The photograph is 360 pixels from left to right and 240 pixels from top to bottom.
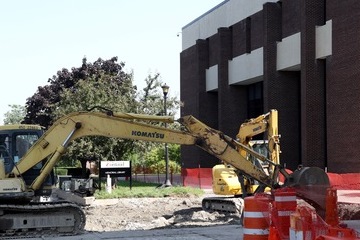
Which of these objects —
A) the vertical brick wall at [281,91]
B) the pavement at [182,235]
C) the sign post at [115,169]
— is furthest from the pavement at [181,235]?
the vertical brick wall at [281,91]

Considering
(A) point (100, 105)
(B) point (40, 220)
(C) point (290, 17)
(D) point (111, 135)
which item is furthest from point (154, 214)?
(C) point (290, 17)

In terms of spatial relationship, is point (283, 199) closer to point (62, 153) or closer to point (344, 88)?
point (62, 153)

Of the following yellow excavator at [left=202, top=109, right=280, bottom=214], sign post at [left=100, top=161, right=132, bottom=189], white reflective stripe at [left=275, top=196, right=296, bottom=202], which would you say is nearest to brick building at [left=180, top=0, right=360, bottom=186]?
sign post at [left=100, top=161, right=132, bottom=189]

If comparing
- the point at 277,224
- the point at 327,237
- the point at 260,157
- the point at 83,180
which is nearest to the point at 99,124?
the point at 260,157

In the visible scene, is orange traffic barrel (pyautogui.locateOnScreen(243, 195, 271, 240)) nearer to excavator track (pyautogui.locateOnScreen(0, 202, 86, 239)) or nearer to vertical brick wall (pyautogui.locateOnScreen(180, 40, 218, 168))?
excavator track (pyautogui.locateOnScreen(0, 202, 86, 239))

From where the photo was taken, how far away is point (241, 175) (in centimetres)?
1950

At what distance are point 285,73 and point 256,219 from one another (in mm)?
30632

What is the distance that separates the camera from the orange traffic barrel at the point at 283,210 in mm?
9922

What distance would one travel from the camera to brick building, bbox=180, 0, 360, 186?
108 ft

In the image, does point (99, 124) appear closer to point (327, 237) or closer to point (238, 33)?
point (327, 237)

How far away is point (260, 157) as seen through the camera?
16422 millimetres

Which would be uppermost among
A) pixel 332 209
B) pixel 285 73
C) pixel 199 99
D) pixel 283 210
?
pixel 285 73

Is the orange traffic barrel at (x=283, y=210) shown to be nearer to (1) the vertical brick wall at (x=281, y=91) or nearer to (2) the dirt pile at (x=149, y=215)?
(2) the dirt pile at (x=149, y=215)

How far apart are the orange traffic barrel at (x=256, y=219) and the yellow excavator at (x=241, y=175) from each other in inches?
355
